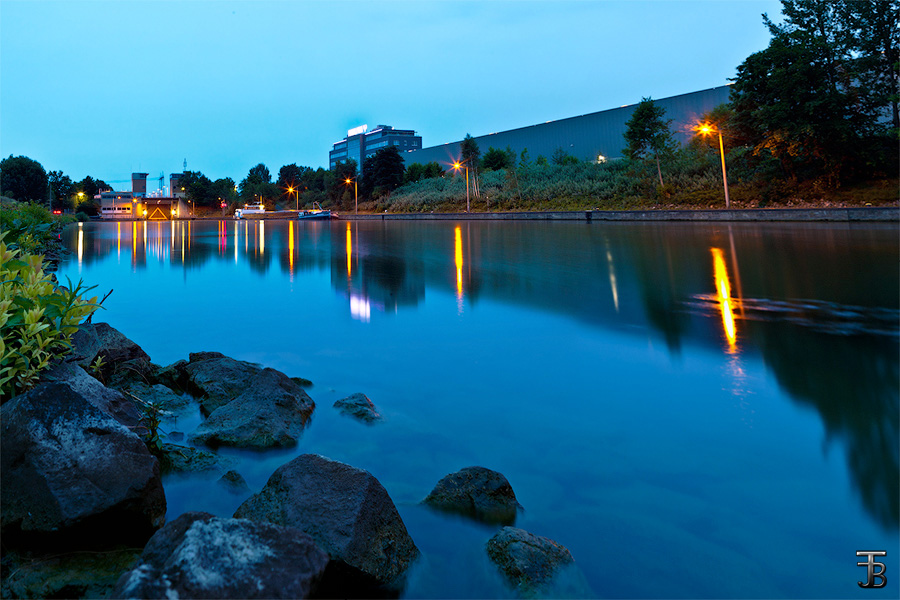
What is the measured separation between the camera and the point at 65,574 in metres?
2.52

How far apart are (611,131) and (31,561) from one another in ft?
216

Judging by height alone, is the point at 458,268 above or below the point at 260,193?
below

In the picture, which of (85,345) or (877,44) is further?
(877,44)

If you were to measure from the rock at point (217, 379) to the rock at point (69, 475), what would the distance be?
1.76 m

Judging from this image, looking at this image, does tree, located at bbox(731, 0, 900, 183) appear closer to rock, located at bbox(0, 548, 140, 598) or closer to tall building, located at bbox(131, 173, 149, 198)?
rock, located at bbox(0, 548, 140, 598)

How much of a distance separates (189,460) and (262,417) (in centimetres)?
61

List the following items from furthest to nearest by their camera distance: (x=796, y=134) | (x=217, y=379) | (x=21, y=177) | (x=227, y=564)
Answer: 1. (x=21, y=177)
2. (x=796, y=134)
3. (x=217, y=379)
4. (x=227, y=564)

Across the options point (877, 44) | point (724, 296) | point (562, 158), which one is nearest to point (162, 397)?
point (724, 296)

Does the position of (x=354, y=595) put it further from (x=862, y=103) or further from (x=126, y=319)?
(x=862, y=103)

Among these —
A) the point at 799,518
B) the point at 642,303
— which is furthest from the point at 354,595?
the point at 642,303

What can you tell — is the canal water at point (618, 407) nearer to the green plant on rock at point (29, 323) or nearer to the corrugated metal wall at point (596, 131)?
the green plant on rock at point (29, 323)

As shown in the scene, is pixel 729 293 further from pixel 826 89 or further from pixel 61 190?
pixel 61 190

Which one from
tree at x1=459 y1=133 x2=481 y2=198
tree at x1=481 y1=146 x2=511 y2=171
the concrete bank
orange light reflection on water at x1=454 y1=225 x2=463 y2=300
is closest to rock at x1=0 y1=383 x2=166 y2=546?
orange light reflection on water at x1=454 y1=225 x2=463 y2=300

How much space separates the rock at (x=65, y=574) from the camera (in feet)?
7.91
